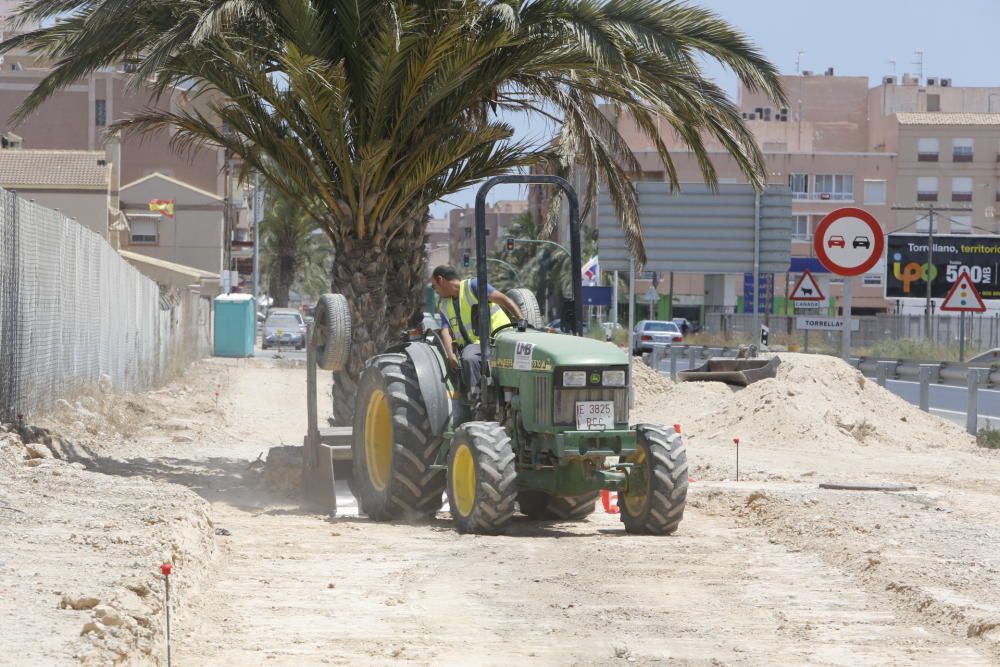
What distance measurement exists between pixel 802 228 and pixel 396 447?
274 feet

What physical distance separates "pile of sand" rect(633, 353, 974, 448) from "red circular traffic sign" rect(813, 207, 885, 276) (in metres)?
3.34

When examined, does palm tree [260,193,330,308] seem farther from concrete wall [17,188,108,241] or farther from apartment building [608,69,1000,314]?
apartment building [608,69,1000,314]

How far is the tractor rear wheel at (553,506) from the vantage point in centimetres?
1170

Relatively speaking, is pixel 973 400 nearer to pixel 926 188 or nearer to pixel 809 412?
pixel 809 412

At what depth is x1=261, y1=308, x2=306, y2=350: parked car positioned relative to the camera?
55.0 metres

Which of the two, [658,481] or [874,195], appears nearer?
[658,481]

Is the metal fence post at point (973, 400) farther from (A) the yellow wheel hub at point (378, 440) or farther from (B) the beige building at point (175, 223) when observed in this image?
(B) the beige building at point (175, 223)

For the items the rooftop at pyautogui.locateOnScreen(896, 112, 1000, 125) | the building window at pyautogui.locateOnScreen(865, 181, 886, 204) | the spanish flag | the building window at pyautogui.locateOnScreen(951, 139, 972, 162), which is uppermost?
the rooftop at pyautogui.locateOnScreen(896, 112, 1000, 125)

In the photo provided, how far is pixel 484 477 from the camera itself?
1009cm

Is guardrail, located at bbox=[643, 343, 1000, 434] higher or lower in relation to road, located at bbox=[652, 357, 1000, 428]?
higher

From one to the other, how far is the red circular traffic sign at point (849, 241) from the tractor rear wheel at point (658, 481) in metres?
5.71

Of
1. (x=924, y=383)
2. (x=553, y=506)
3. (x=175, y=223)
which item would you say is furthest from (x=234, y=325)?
(x=553, y=506)

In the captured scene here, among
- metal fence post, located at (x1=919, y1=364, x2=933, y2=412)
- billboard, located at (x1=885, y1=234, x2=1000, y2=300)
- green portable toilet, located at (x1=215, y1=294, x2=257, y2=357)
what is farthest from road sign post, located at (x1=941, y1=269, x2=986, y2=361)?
billboard, located at (x1=885, y1=234, x2=1000, y2=300)

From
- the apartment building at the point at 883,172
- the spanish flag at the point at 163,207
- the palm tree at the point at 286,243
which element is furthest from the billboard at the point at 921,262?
the spanish flag at the point at 163,207
